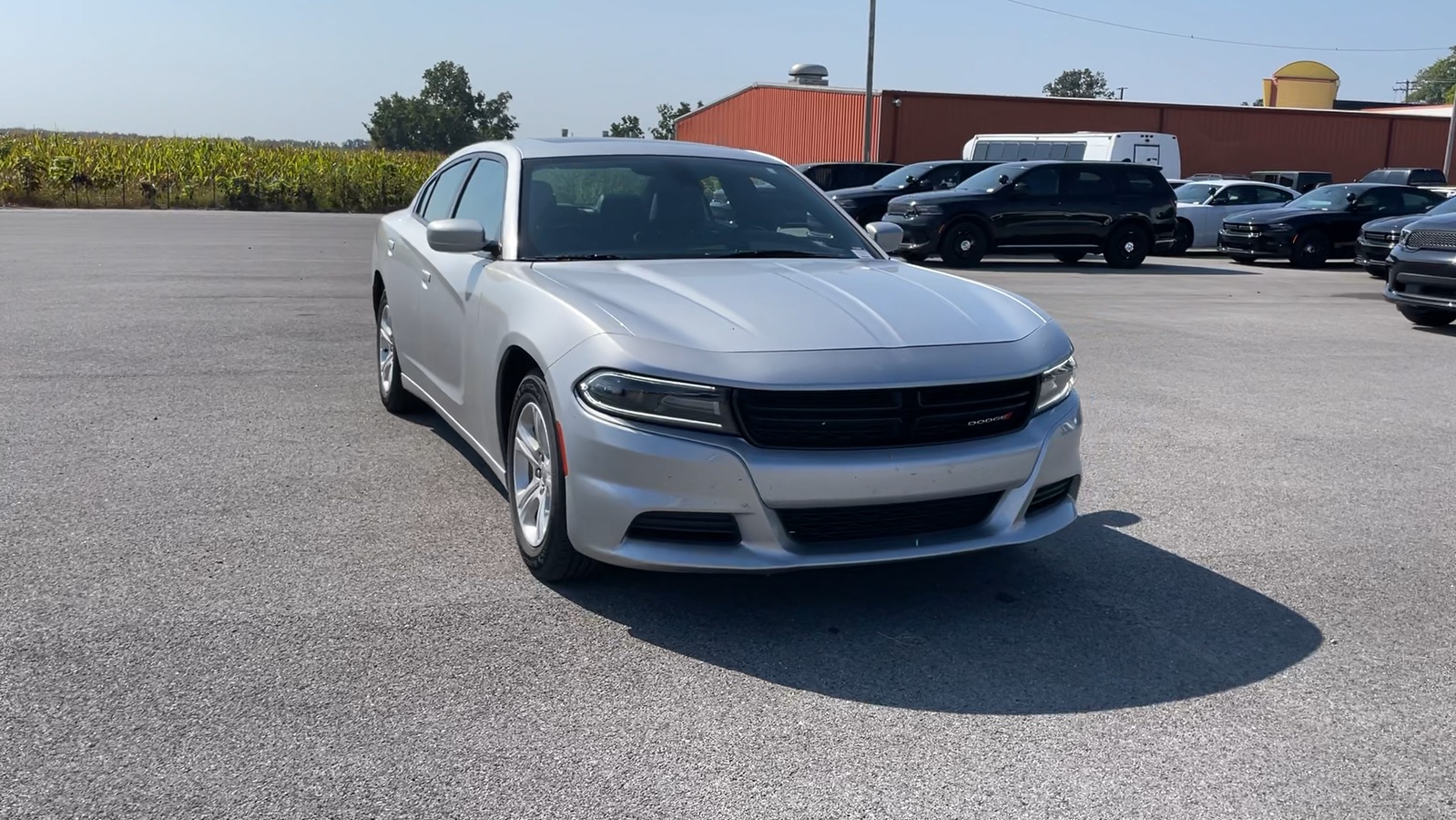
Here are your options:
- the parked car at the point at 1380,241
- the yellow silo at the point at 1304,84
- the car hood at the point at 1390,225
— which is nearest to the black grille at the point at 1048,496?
the parked car at the point at 1380,241

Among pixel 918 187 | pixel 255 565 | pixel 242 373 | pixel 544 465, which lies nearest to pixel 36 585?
pixel 255 565

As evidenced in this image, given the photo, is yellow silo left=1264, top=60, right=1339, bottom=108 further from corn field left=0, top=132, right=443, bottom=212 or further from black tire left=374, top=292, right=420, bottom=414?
black tire left=374, top=292, right=420, bottom=414

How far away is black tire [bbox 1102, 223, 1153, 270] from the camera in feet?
70.2

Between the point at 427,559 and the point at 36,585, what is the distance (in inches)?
49.9

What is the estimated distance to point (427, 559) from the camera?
475cm

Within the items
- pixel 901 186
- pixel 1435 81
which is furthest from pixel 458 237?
pixel 1435 81

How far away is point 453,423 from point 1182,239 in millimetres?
21541

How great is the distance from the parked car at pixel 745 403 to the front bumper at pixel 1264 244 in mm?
19187

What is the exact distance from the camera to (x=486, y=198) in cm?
586

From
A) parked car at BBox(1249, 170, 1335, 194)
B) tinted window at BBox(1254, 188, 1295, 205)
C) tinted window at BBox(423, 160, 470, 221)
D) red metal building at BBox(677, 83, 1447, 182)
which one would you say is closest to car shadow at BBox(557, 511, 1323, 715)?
tinted window at BBox(423, 160, 470, 221)

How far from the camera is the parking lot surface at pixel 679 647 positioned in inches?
122

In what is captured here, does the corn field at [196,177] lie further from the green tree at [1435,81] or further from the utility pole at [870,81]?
the green tree at [1435,81]

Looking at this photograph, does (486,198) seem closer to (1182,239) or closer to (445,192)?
(445,192)

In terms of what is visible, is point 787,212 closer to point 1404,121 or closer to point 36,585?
point 36,585
